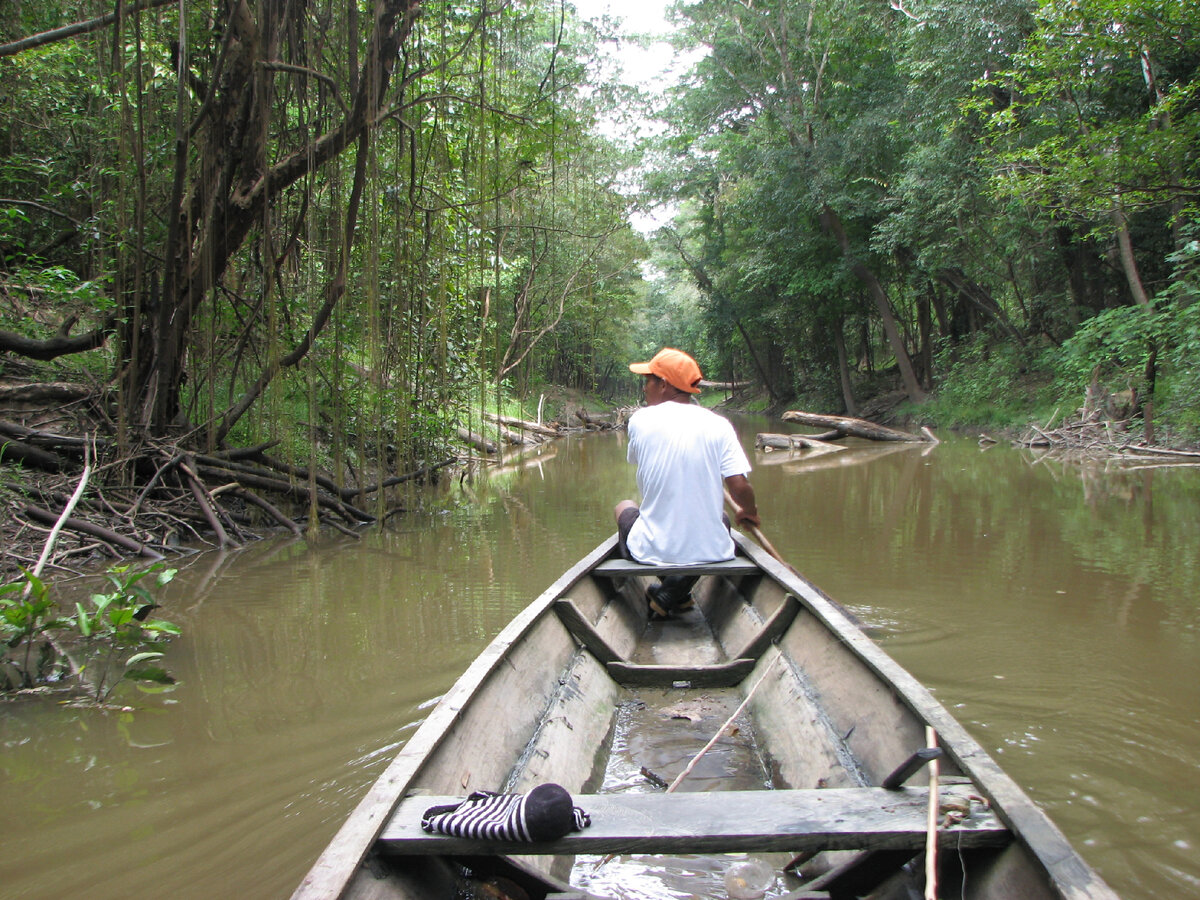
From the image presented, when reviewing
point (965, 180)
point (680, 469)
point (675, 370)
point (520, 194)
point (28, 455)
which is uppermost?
point (965, 180)

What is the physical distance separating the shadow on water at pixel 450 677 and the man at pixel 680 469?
1058mm

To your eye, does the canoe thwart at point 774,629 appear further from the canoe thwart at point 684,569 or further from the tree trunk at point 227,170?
the tree trunk at point 227,170

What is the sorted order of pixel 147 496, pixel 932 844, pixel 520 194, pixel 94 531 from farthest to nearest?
1. pixel 520 194
2. pixel 147 496
3. pixel 94 531
4. pixel 932 844

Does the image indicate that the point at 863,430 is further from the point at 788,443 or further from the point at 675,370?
the point at 675,370

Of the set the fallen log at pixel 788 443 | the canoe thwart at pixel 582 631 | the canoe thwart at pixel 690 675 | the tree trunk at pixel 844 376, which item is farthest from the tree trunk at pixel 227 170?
the tree trunk at pixel 844 376

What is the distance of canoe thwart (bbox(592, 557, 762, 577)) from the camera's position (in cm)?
396

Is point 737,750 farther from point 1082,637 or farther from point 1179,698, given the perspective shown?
point 1082,637

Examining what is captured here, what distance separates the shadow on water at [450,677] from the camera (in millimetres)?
2303

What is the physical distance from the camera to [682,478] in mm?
3855

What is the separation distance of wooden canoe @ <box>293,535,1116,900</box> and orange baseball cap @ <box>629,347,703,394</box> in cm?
101

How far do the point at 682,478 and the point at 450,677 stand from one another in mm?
1433

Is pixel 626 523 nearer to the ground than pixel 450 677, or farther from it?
farther from it

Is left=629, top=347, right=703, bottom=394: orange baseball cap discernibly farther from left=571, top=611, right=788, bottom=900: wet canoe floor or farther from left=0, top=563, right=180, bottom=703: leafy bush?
left=0, top=563, right=180, bottom=703: leafy bush

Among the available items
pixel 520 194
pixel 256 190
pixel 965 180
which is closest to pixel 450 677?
pixel 256 190
